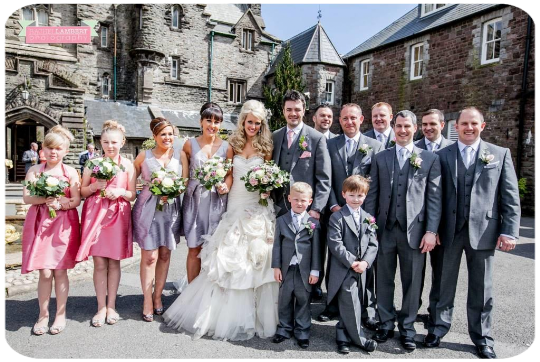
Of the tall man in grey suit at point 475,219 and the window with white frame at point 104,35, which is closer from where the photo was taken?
the tall man in grey suit at point 475,219

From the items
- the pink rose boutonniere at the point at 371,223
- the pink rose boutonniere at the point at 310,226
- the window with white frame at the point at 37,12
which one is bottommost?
the pink rose boutonniere at the point at 310,226

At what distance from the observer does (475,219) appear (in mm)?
3684

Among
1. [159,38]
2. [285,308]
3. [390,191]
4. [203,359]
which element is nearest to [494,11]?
[390,191]

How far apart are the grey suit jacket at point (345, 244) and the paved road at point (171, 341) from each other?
715 mm

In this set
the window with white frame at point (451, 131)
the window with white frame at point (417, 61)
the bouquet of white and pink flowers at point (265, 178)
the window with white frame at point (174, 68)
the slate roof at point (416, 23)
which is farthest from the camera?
the window with white frame at point (174, 68)

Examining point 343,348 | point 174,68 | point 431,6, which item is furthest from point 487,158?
point 174,68

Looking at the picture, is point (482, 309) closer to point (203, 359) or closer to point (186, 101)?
point (203, 359)

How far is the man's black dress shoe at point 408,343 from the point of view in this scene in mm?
3689

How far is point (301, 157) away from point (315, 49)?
22574 mm

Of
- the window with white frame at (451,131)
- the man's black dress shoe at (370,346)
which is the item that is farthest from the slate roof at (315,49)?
the man's black dress shoe at (370,346)

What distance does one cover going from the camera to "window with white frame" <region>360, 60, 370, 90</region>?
22594 millimetres

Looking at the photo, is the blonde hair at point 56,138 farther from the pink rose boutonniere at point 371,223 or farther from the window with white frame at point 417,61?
the window with white frame at point 417,61

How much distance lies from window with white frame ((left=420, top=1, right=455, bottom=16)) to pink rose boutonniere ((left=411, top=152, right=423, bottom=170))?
18.4 meters

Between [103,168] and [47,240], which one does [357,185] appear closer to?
[103,168]
